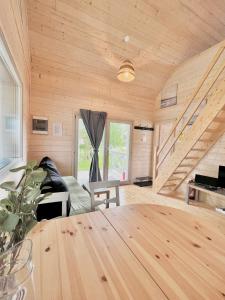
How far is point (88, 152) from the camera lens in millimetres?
4383

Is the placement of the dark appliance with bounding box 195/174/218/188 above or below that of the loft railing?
below

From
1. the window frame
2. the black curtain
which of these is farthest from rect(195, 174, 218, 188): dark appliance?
the window frame

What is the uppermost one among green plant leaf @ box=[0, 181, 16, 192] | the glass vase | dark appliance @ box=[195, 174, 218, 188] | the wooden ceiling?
the wooden ceiling

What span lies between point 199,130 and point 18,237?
3209 mm

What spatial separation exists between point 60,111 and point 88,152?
3.97ft

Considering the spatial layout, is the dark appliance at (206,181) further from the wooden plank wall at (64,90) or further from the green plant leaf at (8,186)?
the green plant leaf at (8,186)

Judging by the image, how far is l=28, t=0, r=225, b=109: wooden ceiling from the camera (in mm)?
2674

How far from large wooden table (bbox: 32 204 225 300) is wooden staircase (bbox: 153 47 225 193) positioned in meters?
2.26

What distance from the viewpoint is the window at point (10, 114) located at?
1.74 m

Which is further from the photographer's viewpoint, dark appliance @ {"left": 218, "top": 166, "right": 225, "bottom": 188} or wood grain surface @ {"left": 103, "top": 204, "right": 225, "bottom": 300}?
→ dark appliance @ {"left": 218, "top": 166, "right": 225, "bottom": 188}

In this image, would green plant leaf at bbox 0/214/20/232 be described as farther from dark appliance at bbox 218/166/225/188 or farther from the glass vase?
dark appliance at bbox 218/166/225/188

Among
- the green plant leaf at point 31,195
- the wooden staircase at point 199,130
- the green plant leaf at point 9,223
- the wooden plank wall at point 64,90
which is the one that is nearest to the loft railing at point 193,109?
the wooden staircase at point 199,130

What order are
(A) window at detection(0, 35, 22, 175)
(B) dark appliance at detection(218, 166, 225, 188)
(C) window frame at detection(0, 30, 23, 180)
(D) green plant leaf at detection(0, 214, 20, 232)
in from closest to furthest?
(D) green plant leaf at detection(0, 214, 20, 232) → (C) window frame at detection(0, 30, 23, 180) → (A) window at detection(0, 35, 22, 175) → (B) dark appliance at detection(218, 166, 225, 188)

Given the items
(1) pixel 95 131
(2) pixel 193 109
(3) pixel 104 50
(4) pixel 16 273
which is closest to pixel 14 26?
(4) pixel 16 273
